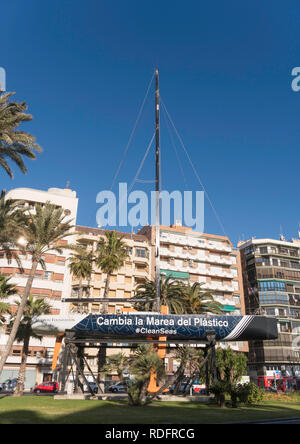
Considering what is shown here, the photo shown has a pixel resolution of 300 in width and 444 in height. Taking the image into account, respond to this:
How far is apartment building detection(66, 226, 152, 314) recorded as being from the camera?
212ft

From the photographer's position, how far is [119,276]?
67.8m

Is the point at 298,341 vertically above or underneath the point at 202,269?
underneath

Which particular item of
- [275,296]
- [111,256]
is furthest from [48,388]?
[275,296]

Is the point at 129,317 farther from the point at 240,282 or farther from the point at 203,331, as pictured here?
the point at 240,282

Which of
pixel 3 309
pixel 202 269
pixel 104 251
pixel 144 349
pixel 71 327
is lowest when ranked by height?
pixel 144 349

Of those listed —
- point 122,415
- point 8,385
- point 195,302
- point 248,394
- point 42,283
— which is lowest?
point 8,385

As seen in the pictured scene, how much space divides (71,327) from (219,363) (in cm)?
2709

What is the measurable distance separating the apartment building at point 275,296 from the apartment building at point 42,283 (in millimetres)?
35138

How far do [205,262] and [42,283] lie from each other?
106 ft

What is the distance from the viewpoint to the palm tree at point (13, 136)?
81.4 ft

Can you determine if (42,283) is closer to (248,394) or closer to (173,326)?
(173,326)
